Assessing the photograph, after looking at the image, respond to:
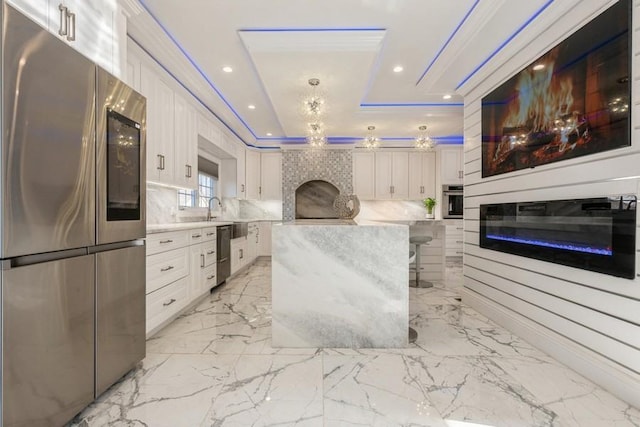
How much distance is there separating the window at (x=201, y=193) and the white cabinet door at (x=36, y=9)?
2.77 m

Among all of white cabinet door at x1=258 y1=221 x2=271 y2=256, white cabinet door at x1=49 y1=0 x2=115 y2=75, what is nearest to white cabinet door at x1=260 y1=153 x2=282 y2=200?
white cabinet door at x1=258 y1=221 x2=271 y2=256

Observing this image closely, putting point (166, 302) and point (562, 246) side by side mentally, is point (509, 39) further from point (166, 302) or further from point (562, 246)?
point (166, 302)

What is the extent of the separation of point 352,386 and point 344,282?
69cm

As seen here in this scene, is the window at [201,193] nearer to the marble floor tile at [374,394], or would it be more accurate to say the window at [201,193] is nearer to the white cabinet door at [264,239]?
the white cabinet door at [264,239]

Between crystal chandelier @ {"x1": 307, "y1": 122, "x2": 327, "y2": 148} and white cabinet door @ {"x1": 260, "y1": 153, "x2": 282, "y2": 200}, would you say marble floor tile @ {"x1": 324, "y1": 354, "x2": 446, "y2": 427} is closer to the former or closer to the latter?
crystal chandelier @ {"x1": 307, "y1": 122, "x2": 327, "y2": 148}

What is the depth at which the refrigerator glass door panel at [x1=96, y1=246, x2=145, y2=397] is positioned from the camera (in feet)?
5.21

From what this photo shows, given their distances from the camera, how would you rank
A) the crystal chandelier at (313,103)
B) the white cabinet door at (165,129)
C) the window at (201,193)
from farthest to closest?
the window at (201,193), the crystal chandelier at (313,103), the white cabinet door at (165,129)

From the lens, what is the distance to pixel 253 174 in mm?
6500

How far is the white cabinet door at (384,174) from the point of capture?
260 inches

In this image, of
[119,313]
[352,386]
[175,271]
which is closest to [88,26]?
[119,313]

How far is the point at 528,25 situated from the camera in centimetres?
236

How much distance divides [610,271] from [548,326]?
0.71 metres

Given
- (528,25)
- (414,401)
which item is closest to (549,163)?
(528,25)

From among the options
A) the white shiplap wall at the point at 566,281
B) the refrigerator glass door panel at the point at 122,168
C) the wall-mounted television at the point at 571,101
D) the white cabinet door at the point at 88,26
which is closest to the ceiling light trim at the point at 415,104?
the white shiplap wall at the point at 566,281
